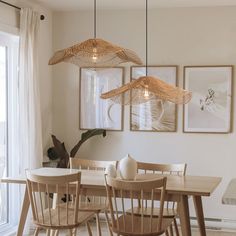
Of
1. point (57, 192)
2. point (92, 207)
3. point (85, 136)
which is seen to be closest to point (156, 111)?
point (85, 136)

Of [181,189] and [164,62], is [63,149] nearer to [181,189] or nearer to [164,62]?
[164,62]

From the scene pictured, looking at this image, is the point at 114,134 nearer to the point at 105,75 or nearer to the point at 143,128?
the point at 143,128

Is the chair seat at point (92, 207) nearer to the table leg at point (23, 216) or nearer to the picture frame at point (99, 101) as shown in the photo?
the table leg at point (23, 216)

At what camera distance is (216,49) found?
196 inches

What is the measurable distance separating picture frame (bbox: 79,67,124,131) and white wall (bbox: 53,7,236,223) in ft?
0.25

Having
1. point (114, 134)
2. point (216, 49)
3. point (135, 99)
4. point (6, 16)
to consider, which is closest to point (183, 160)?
point (114, 134)

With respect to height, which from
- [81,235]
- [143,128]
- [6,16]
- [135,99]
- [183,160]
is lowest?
[81,235]

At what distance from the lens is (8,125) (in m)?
4.70

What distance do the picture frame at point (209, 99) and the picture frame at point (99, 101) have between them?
0.81m

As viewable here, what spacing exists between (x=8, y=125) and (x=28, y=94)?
1.33 ft

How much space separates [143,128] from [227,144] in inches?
38.7

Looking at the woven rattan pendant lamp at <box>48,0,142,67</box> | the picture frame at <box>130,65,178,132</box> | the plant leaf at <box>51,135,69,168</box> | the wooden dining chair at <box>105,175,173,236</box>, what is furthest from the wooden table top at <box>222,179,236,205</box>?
the plant leaf at <box>51,135,69,168</box>

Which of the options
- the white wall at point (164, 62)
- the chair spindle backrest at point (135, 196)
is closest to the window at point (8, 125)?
the white wall at point (164, 62)

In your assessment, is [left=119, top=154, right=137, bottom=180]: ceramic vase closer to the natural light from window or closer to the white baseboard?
the natural light from window
